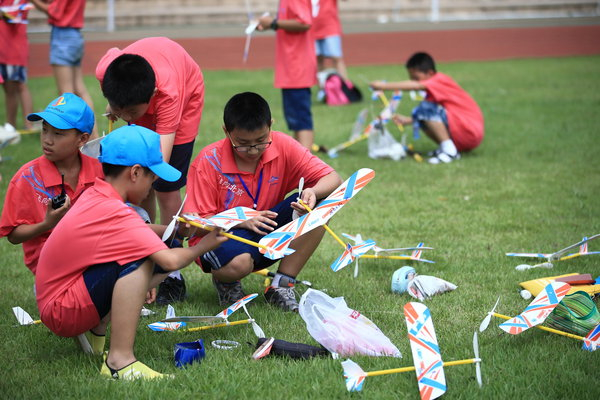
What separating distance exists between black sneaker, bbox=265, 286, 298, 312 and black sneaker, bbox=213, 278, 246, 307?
0.46 feet

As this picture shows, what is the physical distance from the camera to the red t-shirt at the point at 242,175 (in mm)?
3684

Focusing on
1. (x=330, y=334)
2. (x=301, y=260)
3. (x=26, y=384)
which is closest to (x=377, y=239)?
(x=301, y=260)

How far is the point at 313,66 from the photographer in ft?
21.6

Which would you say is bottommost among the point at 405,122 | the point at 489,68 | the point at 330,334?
the point at 489,68

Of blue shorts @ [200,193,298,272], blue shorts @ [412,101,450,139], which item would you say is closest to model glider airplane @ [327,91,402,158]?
blue shorts @ [412,101,450,139]

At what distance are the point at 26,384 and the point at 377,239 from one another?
2.47 metres

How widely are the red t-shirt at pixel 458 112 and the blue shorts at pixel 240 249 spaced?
3639 millimetres

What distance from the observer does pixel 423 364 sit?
110 inches

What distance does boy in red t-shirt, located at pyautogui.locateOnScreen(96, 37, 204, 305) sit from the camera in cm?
349

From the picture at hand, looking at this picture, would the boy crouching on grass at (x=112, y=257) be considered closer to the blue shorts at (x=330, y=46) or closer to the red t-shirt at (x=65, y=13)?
the red t-shirt at (x=65, y=13)

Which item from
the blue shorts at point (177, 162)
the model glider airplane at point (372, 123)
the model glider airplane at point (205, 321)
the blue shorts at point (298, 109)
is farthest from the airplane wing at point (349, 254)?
the model glider airplane at point (372, 123)

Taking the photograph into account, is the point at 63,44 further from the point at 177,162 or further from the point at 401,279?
the point at 401,279

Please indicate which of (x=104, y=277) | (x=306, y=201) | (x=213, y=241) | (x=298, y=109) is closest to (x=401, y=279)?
(x=306, y=201)

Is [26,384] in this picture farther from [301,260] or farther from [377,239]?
[377,239]
